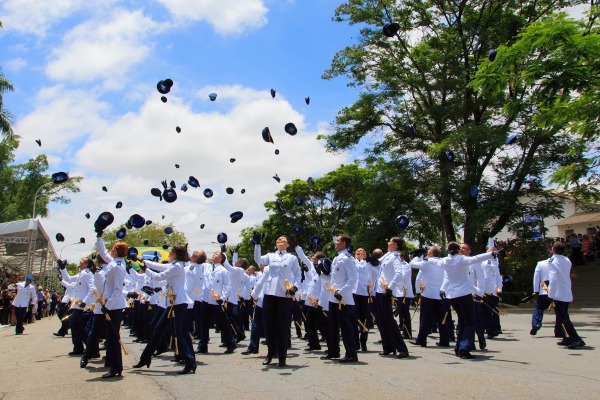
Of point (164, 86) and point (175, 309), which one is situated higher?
point (164, 86)

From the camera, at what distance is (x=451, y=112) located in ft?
82.6

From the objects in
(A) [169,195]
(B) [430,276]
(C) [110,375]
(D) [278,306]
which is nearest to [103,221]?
(C) [110,375]

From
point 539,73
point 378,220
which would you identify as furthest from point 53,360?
point 378,220

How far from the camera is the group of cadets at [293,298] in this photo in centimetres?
821

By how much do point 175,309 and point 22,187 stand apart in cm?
4783

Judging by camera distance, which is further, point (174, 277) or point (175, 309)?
point (174, 277)

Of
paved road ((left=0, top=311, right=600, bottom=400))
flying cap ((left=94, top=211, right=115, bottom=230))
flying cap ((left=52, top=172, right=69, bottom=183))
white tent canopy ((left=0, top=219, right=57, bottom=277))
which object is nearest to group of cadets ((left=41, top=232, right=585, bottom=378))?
flying cap ((left=94, top=211, right=115, bottom=230))

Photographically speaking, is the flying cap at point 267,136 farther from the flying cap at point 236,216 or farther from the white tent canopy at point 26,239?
the white tent canopy at point 26,239

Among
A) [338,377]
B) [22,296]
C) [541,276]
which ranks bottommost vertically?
[338,377]

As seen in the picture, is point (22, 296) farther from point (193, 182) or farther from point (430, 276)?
point (430, 276)

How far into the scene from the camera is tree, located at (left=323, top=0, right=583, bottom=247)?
23.4 m

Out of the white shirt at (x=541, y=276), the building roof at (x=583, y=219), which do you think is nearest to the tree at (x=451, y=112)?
the white shirt at (x=541, y=276)

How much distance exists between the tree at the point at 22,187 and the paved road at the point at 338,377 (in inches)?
1698

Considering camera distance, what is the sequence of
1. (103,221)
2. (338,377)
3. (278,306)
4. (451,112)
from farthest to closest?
(451,112) < (278,306) < (103,221) < (338,377)
